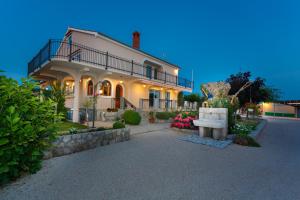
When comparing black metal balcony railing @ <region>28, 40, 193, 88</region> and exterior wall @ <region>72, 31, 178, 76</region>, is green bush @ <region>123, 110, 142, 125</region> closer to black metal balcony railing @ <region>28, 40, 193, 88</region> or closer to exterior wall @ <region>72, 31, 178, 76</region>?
black metal balcony railing @ <region>28, 40, 193, 88</region>

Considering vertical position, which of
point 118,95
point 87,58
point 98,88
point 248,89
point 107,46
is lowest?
point 118,95

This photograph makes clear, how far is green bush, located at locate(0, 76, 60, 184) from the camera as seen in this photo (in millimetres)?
2646

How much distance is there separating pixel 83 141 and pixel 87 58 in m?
8.48

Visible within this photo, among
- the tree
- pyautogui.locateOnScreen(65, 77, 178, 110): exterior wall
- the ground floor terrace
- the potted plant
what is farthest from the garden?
the tree

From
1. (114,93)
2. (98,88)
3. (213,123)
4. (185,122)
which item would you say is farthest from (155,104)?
(213,123)

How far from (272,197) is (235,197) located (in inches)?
26.6

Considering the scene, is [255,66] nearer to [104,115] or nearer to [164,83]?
[164,83]

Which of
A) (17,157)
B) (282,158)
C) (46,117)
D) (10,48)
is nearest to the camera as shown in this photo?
(17,157)

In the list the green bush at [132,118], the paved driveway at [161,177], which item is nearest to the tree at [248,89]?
the green bush at [132,118]

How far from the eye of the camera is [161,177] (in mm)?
3219

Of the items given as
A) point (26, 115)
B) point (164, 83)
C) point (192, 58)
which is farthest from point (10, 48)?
point (26, 115)

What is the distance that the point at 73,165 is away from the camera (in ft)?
12.4

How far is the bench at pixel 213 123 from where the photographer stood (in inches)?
271

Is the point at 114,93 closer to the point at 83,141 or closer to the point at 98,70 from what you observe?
the point at 98,70
